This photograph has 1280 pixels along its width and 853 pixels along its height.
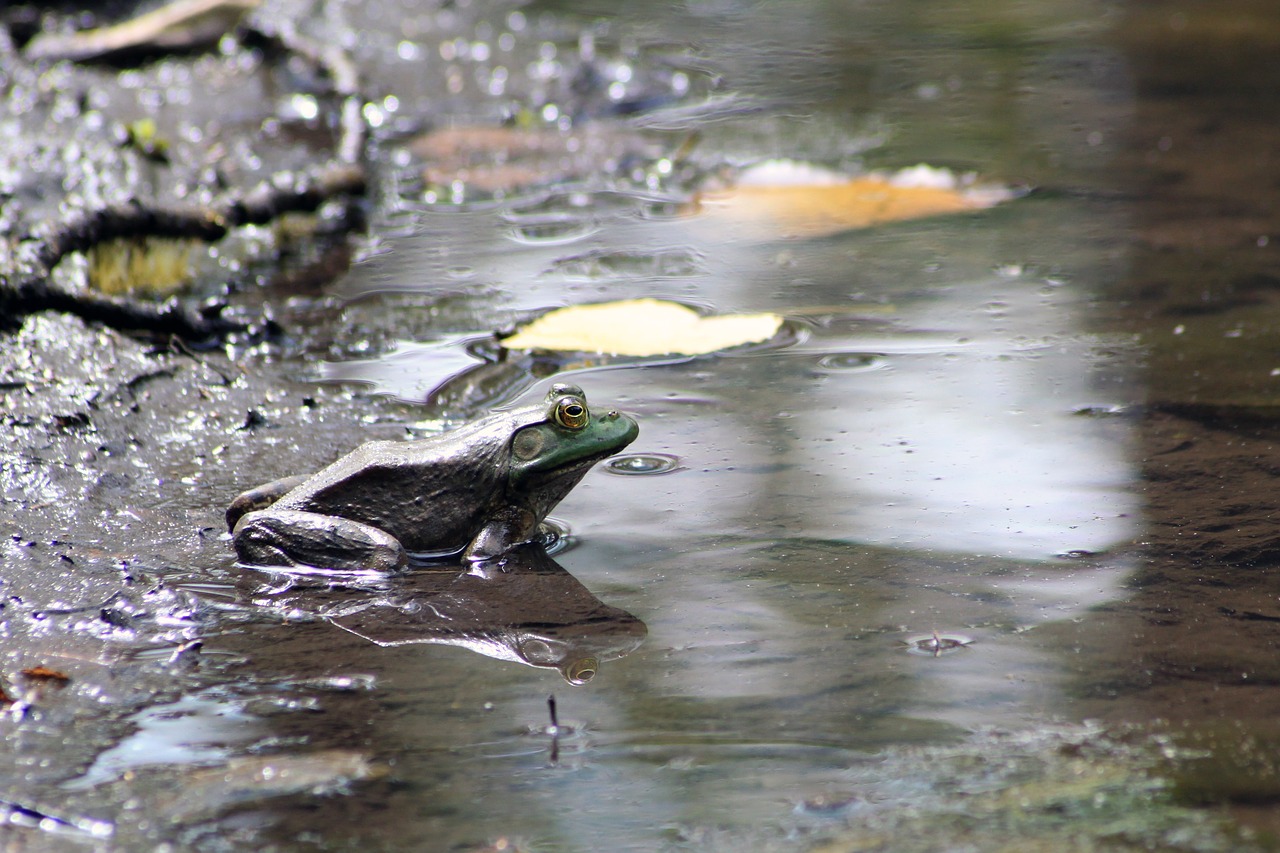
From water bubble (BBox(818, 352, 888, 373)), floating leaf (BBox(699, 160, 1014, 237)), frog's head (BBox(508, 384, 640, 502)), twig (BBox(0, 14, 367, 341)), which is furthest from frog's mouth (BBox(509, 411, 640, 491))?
floating leaf (BBox(699, 160, 1014, 237))

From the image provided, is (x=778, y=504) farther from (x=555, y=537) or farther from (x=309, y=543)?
(x=309, y=543)

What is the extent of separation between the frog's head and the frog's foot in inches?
14.3

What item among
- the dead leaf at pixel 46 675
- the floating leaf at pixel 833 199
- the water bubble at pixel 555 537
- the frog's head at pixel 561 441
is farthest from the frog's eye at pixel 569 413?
the floating leaf at pixel 833 199

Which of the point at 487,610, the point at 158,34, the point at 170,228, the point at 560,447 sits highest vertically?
the point at 158,34

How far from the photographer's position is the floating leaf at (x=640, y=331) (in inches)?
174

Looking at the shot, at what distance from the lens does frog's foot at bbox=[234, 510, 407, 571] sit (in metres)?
3.10

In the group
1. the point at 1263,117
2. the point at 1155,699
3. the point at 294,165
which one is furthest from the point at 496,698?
the point at 1263,117

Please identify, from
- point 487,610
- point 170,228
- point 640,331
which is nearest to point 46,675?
point 487,610

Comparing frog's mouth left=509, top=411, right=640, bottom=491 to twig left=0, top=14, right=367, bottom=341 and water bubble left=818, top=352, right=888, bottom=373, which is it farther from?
twig left=0, top=14, right=367, bottom=341

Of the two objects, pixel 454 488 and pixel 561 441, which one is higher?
pixel 561 441

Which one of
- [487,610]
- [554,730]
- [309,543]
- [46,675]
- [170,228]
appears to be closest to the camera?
[554,730]

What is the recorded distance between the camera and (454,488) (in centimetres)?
327

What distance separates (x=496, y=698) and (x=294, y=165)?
4.95m

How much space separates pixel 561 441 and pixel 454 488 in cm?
28
